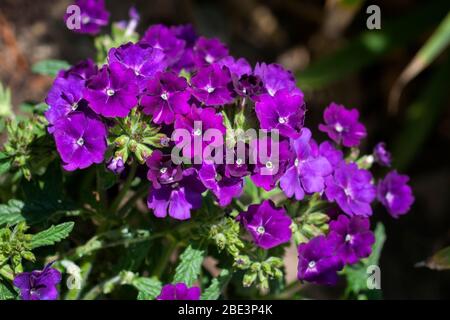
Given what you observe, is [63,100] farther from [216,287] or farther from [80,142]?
[216,287]

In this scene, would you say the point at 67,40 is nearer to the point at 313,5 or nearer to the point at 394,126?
the point at 313,5

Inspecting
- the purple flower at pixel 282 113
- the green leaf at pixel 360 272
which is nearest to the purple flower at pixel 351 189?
the purple flower at pixel 282 113

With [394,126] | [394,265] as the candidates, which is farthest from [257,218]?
[394,126]

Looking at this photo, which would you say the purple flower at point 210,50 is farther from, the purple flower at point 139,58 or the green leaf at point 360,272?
the green leaf at point 360,272

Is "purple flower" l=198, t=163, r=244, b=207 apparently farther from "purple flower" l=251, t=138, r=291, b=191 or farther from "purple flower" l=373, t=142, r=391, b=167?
"purple flower" l=373, t=142, r=391, b=167

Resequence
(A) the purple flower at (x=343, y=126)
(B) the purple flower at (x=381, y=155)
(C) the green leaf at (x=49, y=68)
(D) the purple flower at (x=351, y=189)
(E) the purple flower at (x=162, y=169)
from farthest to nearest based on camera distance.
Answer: (C) the green leaf at (x=49, y=68), (B) the purple flower at (x=381, y=155), (A) the purple flower at (x=343, y=126), (D) the purple flower at (x=351, y=189), (E) the purple flower at (x=162, y=169)

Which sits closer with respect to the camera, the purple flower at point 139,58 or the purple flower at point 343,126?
the purple flower at point 139,58
